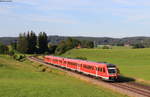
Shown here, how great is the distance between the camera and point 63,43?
639ft

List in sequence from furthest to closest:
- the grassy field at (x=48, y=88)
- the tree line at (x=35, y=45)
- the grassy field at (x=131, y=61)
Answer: the tree line at (x=35, y=45) < the grassy field at (x=131, y=61) < the grassy field at (x=48, y=88)

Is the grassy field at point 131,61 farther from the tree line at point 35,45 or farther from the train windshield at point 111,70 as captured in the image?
the tree line at point 35,45

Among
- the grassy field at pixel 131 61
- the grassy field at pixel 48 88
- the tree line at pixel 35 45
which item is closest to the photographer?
the grassy field at pixel 48 88

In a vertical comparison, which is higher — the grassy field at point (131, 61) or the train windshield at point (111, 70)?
the train windshield at point (111, 70)

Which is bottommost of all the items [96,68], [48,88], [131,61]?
[131,61]

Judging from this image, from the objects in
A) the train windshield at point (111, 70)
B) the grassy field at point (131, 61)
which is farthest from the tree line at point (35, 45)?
the train windshield at point (111, 70)

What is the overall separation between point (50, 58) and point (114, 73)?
55634 mm

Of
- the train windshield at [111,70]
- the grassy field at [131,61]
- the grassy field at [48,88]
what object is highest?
the train windshield at [111,70]

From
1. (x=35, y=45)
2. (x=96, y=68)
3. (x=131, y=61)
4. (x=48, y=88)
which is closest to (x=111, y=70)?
(x=96, y=68)

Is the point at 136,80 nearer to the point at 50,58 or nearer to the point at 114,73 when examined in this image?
the point at 114,73

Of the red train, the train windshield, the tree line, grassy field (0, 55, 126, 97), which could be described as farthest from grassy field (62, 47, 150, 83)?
the tree line

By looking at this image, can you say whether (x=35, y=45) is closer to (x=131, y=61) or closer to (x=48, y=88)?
(x=131, y=61)

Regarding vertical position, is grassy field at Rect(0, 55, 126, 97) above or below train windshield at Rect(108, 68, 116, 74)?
below

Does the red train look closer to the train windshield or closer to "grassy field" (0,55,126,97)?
the train windshield
